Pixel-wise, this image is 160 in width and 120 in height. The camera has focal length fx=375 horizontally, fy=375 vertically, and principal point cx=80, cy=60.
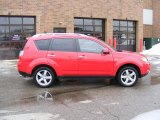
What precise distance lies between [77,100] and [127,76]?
8.47 ft

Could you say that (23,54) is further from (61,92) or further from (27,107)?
(27,107)

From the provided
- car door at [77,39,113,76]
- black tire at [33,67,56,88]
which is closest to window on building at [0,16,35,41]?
black tire at [33,67,56,88]

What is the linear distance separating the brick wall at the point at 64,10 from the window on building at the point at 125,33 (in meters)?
0.66

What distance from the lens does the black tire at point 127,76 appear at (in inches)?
453

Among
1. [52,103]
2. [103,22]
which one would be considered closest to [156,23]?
[103,22]

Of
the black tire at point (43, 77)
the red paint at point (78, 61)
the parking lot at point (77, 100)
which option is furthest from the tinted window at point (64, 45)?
the parking lot at point (77, 100)

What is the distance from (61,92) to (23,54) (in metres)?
1.86

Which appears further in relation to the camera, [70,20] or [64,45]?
[70,20]

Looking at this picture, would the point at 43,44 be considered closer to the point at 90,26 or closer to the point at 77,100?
the point at 77,100

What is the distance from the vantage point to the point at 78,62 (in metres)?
11.4

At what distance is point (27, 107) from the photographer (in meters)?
8.79

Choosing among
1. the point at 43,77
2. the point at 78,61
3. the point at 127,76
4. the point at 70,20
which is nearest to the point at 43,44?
the point at 43,77

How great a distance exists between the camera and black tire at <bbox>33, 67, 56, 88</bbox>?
1142cm

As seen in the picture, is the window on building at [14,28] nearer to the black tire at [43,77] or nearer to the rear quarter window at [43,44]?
the rear quarter window at [43,44]
